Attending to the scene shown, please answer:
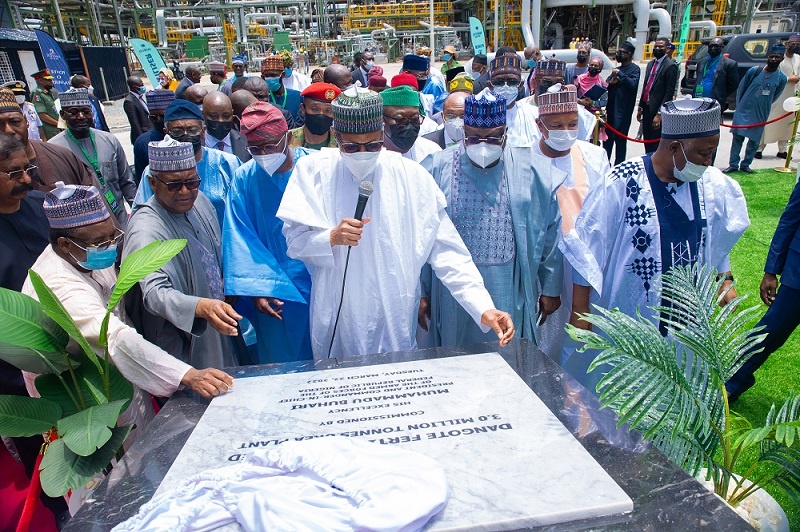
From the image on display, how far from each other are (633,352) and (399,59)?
3724cm

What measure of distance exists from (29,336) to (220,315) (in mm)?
606

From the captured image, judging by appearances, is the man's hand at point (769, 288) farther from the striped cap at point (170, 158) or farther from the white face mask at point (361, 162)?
the striped cap at point (170, 158)

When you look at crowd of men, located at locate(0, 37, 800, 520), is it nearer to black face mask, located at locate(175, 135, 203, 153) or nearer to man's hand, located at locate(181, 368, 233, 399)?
man's hand, located at locate(181, 368, 233, 399)

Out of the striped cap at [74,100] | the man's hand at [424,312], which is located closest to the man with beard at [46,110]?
the striped cap at [74,100]

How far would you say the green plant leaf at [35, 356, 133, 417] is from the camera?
195 cm

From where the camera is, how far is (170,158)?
250 centimetres

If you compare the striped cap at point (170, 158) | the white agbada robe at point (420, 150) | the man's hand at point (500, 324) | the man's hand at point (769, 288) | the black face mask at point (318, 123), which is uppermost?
the striped cap at point (170, 158)

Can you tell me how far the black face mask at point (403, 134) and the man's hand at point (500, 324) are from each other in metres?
2.01

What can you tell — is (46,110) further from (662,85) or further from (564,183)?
(662,85)

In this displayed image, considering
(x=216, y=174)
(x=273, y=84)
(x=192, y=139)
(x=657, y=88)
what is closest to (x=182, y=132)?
(x=192, y=139)

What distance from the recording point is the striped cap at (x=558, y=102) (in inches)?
140

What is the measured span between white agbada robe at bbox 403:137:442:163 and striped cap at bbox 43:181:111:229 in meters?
2.33

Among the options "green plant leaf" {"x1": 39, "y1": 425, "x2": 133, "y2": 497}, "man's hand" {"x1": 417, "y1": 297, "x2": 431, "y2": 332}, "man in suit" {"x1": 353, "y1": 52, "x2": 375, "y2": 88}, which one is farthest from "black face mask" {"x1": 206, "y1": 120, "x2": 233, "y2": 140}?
"man in suit" {"x1": 353, "y1": 52, "x2": 375, "y2": 88}

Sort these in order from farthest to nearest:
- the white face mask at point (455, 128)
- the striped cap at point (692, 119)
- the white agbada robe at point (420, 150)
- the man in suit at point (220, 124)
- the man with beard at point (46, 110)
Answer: the man with beard at point (46, 110) → the man in suit at point (220, 124) → the white face mask at point (455, 128) → the white agbada robe at point (420, 150) → the striped cap at point (692, 119)
